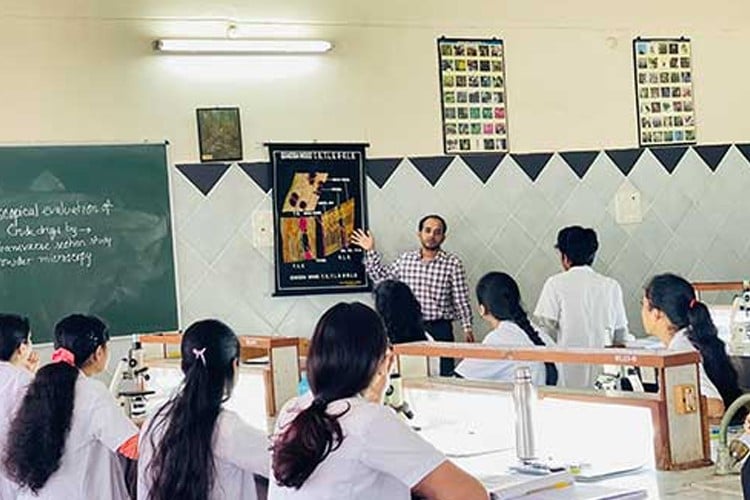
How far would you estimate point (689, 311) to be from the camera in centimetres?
378

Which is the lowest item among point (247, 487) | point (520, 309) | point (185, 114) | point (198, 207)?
point (247, 487)

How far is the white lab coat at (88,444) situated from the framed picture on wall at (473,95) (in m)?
3.39

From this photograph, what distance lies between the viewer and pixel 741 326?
557cm

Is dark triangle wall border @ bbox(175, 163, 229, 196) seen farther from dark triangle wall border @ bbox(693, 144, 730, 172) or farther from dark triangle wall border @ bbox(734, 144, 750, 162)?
dark triangle wall border @ bbox(734, 144, 750, 162)

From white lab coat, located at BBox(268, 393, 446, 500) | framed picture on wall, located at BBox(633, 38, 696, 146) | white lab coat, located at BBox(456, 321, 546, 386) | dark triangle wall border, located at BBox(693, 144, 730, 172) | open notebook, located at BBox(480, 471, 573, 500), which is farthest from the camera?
dark triangle wall border, located at BBox(693, 144, 730, 172)

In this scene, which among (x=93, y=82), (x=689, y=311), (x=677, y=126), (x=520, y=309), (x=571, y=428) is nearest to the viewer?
(x=571, y=428)

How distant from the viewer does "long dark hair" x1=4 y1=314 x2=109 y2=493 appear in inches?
134

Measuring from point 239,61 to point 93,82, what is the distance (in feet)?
2.54

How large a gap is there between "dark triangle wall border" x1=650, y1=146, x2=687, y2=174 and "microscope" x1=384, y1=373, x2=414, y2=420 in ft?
11.8

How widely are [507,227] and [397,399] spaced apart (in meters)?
2.88

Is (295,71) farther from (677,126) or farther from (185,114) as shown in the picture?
(677,126)

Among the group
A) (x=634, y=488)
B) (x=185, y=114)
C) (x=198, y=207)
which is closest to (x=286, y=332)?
(x=198, y=207)

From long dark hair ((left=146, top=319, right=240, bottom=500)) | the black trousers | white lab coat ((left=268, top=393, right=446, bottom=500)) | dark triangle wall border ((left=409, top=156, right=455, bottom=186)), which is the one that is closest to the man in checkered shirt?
the black trousers

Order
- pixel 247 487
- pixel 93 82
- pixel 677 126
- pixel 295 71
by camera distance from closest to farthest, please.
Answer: pixel 247 487 → pixel 93 82 → pixel 295 71 → pixel 677 126
